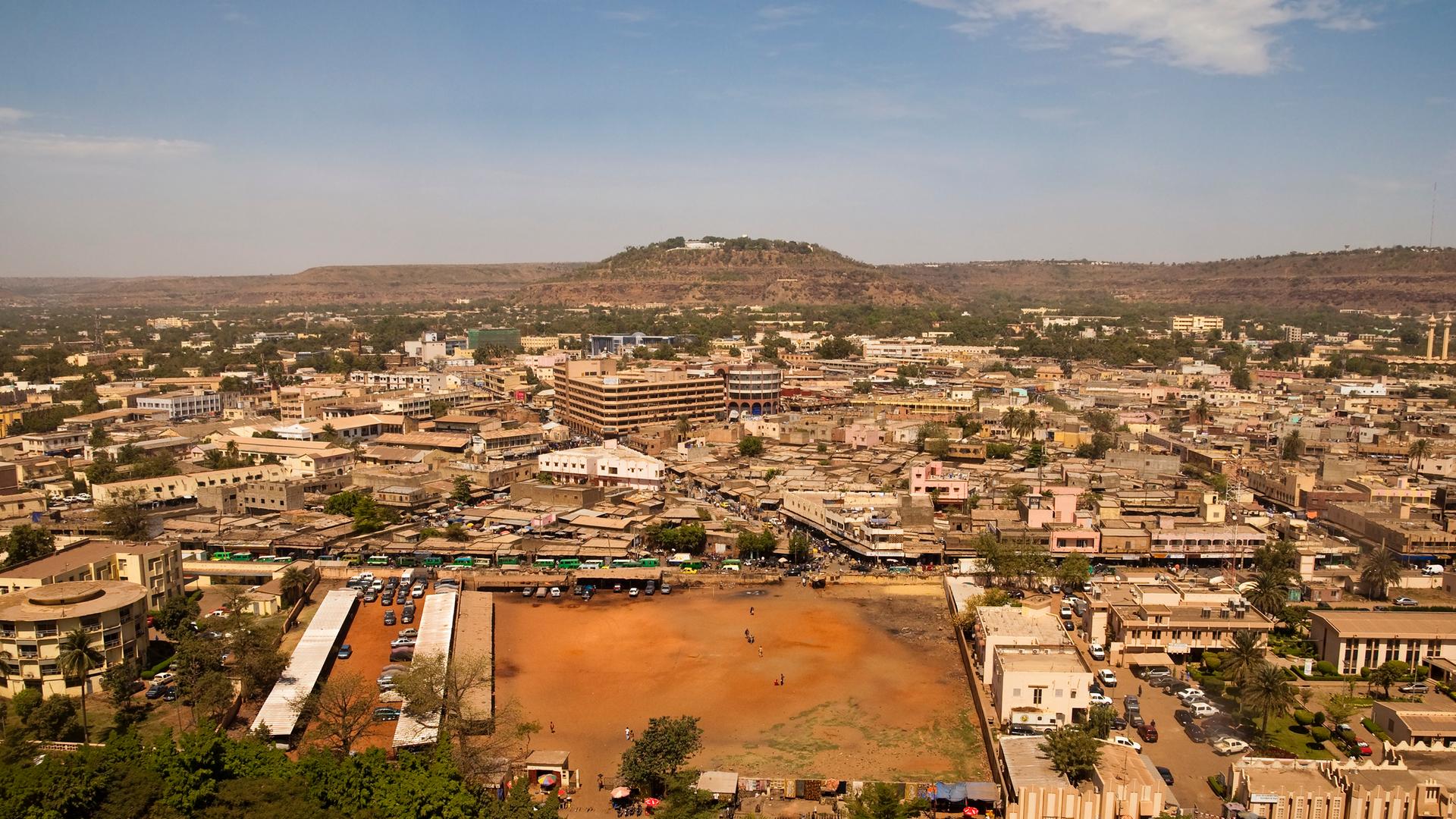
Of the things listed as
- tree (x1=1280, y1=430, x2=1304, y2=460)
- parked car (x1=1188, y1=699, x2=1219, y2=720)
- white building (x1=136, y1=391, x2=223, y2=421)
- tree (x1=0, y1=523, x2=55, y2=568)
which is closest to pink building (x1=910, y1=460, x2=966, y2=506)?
parked car (x1=1188, y1=699, x2=1219, y2=720)

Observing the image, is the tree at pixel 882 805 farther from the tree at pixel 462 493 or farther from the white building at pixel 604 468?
the tree at pixel 462 493

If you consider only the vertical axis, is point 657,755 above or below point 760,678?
above

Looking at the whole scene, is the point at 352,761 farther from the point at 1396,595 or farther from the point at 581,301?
the point at 581,301

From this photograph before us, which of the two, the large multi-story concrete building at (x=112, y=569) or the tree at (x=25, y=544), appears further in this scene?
the tree at (x=25, y=544)

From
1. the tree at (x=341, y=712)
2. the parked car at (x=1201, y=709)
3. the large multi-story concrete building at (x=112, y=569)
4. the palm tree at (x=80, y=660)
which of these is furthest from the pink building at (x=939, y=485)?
the palm tree at (x=80, y=660)

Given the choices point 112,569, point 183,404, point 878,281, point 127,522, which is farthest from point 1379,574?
point 878,281

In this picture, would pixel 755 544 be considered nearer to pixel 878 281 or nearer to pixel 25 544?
pixel 25 544
